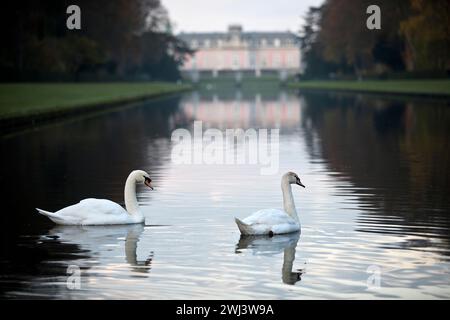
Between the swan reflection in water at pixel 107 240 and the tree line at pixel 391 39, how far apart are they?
153 ft

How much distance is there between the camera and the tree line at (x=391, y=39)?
5906cm

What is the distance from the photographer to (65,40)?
7644 cm

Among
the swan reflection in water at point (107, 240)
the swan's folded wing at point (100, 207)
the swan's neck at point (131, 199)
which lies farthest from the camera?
the swan's neck at point (131, 199)

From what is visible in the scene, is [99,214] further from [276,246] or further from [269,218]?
[276,246]

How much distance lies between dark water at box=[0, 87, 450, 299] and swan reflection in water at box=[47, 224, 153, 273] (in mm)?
21

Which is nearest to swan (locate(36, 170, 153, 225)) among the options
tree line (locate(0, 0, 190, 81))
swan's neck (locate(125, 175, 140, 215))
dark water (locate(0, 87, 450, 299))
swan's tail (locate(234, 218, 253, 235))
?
swan's neck (locate(125, 175, 140, 215))

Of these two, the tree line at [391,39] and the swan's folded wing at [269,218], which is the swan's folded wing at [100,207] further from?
the tree line at [391,39]

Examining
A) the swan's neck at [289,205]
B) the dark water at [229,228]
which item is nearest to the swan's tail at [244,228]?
the dark water at [229,228]

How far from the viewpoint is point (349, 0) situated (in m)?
93.5

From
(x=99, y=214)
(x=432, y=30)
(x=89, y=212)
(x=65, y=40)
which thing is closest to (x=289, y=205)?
(x=99, y=214)

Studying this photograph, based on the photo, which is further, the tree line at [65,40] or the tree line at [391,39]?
the tree line at [65,40]

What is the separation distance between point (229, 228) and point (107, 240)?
1514 millimetres
